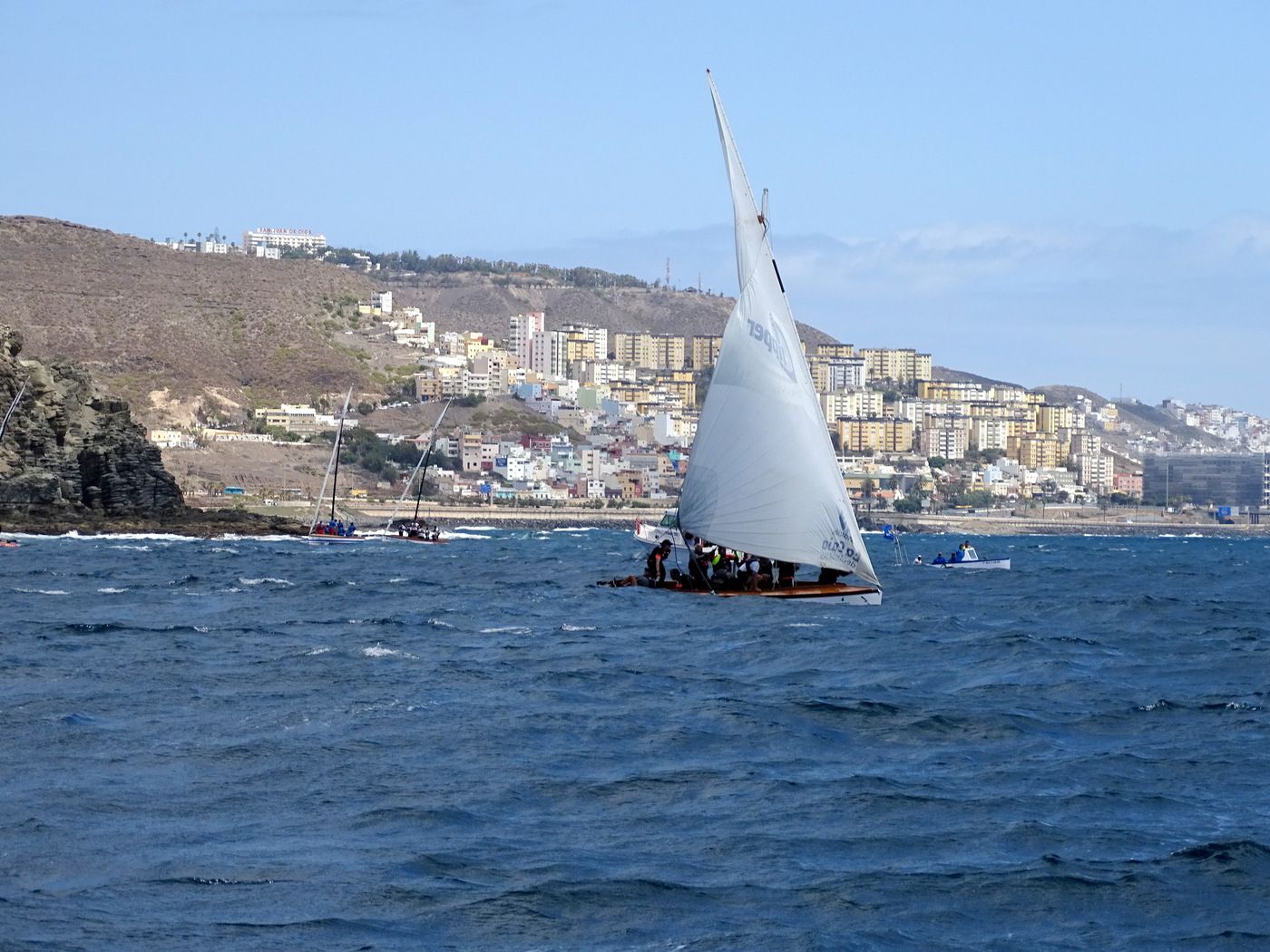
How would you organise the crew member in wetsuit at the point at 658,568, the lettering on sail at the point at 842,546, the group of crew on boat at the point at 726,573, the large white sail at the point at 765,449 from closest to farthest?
1. the large white sail at the point at 765,449
2. the lettering on sail at the point at 842,546
3. the group of crew on boat at the point at 726,573
4. the crew member in wetsuit at the point at 658,568

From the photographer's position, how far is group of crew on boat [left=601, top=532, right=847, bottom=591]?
35344 mm

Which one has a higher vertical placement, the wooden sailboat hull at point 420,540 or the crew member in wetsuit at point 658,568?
the crew member in wetsuit at point 658,568

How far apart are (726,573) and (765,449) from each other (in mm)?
3229

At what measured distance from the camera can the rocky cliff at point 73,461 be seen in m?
86.9

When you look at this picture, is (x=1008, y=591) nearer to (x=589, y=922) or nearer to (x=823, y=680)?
(x=823, y=680)

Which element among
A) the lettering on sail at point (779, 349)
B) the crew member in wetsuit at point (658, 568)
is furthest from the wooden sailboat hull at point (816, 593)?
the lettering on sail at point (779, 349)

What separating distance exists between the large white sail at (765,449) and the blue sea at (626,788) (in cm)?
175

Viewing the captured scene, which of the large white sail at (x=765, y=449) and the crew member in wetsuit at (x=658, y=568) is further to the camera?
the crew member in wetsuit at (x=658, y=568)

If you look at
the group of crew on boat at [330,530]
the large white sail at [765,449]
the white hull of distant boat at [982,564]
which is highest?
the large white sail at [765,449]

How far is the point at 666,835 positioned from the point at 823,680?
10488 millimetres

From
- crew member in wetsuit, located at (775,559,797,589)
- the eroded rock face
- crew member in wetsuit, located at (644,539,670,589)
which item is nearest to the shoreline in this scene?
the eroded rock face

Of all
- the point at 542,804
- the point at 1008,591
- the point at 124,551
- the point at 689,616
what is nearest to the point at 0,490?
the point at 124,551

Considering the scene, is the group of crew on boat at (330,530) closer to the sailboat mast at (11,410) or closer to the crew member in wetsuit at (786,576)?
the sailboat mast at (11,410)

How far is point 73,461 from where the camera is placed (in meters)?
91.6
